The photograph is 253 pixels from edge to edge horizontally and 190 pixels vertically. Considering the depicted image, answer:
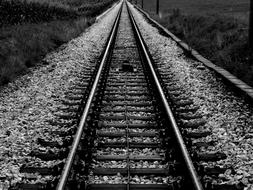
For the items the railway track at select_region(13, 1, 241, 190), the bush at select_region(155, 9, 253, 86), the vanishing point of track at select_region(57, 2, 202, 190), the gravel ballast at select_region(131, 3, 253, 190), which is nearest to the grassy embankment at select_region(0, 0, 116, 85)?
the railway track at select_region(13, 1, 241, 190)

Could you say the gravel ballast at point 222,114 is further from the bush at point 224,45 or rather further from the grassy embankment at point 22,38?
the grassy embankment at point 22,38

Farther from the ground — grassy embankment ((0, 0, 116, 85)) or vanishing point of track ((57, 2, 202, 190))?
grassy embankment ((0, 0, 116, 85))

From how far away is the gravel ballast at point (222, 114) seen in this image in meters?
4.62

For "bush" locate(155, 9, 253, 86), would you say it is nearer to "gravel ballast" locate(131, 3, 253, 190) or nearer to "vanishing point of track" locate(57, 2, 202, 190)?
"gravel ballast" locate(131, 3, 253, 190)

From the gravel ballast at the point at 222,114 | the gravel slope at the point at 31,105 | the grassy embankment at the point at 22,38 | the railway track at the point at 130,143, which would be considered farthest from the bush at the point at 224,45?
the grassy embankment at the point at 22,38

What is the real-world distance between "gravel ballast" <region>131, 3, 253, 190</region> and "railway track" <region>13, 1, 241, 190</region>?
216mm

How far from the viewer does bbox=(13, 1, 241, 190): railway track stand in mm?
4113

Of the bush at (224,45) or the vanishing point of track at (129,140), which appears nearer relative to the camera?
the vanishing point of track at (129,140)

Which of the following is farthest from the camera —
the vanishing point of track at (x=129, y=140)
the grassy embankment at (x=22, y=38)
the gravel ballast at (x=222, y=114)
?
→ the grassy embankment at (x=22, y=38)

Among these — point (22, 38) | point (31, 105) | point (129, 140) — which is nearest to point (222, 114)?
point (129, 140)

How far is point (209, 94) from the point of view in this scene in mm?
7914

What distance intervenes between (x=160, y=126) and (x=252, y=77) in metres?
4.07

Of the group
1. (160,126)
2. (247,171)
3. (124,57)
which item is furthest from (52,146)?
(124,57)

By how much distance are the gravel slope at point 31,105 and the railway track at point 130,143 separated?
257 mm
